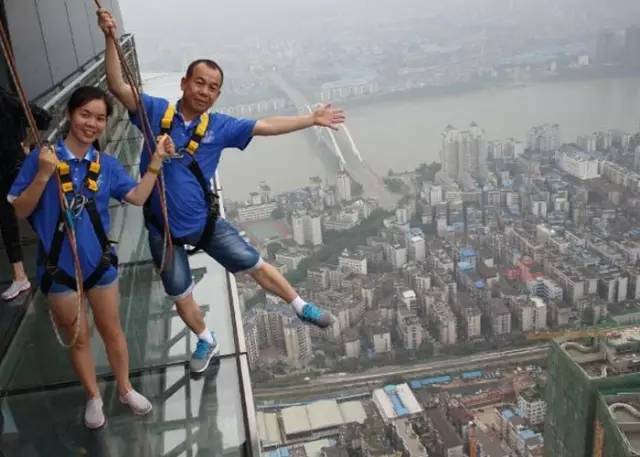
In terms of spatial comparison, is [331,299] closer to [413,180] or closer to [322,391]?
[322,391]

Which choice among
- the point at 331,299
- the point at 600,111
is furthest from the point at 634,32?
the point at 331,299

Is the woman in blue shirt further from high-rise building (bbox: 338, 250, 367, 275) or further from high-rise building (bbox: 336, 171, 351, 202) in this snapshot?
high-rise building (bbox: 336, 171, 351, 202)

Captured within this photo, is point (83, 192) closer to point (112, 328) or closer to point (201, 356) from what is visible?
point (112, 328)

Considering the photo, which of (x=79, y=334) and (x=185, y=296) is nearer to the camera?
(x=79, y=334)

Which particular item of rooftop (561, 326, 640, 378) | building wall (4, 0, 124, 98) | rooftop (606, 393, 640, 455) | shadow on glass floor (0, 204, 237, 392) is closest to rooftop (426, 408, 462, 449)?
rooftop (561, 326, 640, 378)

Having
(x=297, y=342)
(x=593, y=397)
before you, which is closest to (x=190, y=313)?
(x=593, y=397)
